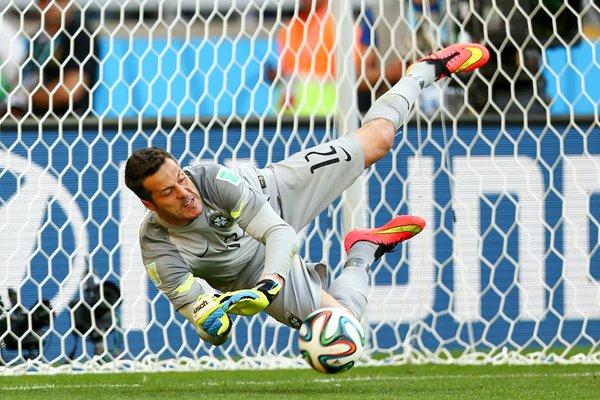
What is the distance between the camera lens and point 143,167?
180 inches

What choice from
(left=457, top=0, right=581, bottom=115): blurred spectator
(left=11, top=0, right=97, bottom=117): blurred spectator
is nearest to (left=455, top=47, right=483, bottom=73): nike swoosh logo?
(left=457, top=0, right=581, bottom=115): blurred spectator

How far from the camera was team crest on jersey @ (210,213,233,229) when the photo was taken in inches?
191

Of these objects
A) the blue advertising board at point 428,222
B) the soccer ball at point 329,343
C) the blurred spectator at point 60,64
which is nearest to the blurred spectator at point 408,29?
the blue advertising board at point 428,222

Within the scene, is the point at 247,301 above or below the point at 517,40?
below

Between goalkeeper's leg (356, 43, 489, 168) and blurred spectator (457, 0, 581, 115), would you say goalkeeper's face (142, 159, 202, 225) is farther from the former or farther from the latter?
blurred spectator (457, 0, 581, 115)

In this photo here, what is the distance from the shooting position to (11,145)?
23.0 ft

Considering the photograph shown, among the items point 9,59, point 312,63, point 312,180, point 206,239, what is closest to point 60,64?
point 9,59

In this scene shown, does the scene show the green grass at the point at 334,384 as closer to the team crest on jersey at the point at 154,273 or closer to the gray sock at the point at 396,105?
the team crest on jersey at the point at 154,273

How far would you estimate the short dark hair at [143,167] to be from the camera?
456cm

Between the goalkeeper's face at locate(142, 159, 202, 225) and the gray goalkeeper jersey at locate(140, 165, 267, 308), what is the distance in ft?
0.31

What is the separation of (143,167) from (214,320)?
2.42 ft

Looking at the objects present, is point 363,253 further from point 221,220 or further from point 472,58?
point 472,58

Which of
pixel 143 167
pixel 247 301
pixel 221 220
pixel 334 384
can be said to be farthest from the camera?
pixel 334 384

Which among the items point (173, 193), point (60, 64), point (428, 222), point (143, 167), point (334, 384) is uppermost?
point (60, 64)
